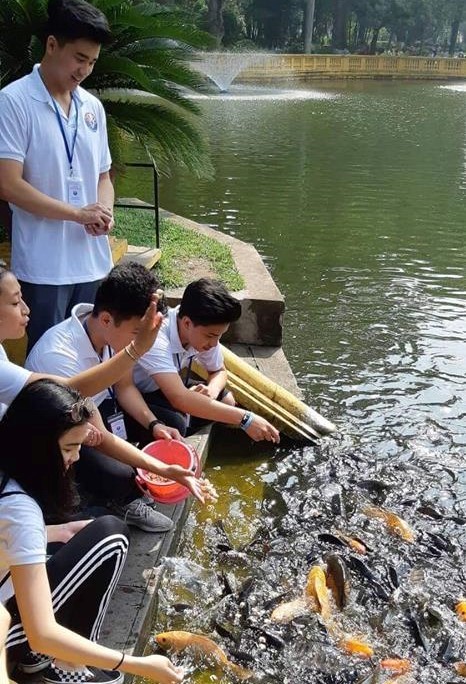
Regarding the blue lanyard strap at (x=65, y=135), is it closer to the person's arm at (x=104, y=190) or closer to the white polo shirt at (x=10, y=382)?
the person's arm at (x=104, y=190)

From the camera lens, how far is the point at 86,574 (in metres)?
2.71

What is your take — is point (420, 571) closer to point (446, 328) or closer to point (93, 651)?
point (93, 651)

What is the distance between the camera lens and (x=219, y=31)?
40.9 meters

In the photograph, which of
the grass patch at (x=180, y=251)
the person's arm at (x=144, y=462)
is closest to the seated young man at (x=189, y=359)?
the person's arm at (x=144, y=462)

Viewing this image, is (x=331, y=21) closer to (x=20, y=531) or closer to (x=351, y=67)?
(x=351, y=67)

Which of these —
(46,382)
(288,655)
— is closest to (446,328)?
(288,655)

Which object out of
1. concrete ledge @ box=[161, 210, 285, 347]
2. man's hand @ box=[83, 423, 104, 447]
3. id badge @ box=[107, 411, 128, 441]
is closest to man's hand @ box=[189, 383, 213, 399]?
id badge @ box=[107, 411, 128, 441]

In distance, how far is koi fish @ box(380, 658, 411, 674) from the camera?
340 cm

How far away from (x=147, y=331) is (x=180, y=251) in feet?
15.8

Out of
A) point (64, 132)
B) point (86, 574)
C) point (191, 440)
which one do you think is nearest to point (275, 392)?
point (191, 440)

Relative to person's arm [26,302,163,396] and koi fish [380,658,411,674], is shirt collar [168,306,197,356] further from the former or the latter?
A: koi fish [380,658,411,674]

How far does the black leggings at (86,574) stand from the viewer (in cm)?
266

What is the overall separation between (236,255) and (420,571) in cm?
454

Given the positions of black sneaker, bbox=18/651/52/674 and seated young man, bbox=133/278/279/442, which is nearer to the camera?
black sneaker, bbox=18/651/52/674
